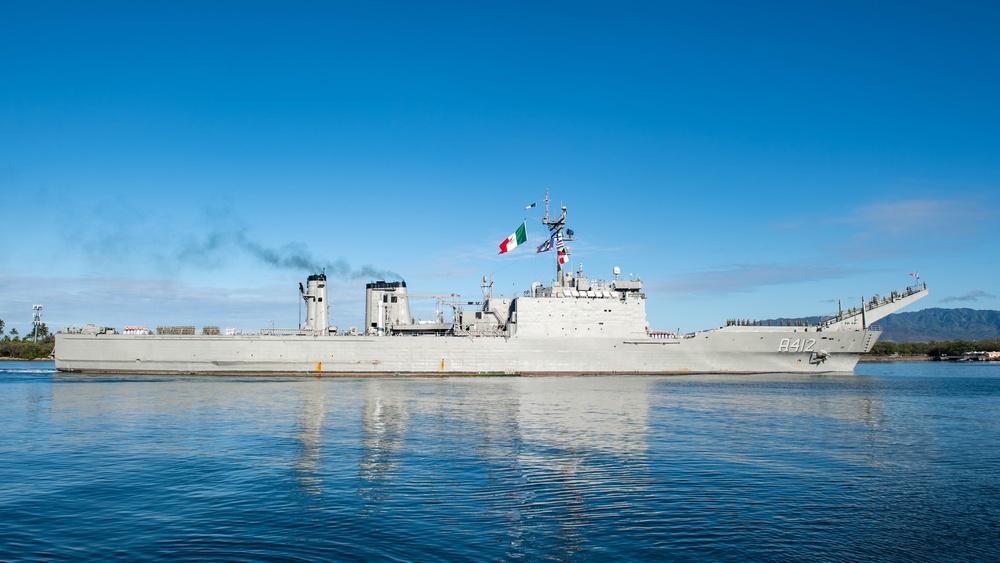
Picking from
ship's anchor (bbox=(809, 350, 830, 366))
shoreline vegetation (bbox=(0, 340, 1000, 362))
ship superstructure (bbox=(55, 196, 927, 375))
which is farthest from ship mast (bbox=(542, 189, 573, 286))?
shoreline vegetation (bbox=(0, 340, 1000, 362))

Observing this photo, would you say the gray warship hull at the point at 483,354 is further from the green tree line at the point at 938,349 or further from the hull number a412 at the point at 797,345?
the green tree line at the point at 938,349

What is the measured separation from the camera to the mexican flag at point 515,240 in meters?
43.6

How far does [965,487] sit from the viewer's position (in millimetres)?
11984

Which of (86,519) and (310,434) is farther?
(310,434)

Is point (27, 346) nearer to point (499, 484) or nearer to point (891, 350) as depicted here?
point (499, 484)

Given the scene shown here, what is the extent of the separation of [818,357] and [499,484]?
1649 inches

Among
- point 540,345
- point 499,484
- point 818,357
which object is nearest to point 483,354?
point 540,345

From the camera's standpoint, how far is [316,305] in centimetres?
4966

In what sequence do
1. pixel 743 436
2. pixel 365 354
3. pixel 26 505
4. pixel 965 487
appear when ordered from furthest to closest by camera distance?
pixel 365 354, pixel 743 436, pixel 965 487, pixel 26 505

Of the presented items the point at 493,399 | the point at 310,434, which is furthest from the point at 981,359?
the point at 310,434

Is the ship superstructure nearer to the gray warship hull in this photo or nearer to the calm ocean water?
the gray warship hull

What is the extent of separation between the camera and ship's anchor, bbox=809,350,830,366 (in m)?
46.6

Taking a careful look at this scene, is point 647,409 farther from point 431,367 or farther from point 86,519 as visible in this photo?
point 431,367

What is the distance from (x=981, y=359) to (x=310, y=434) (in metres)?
147
